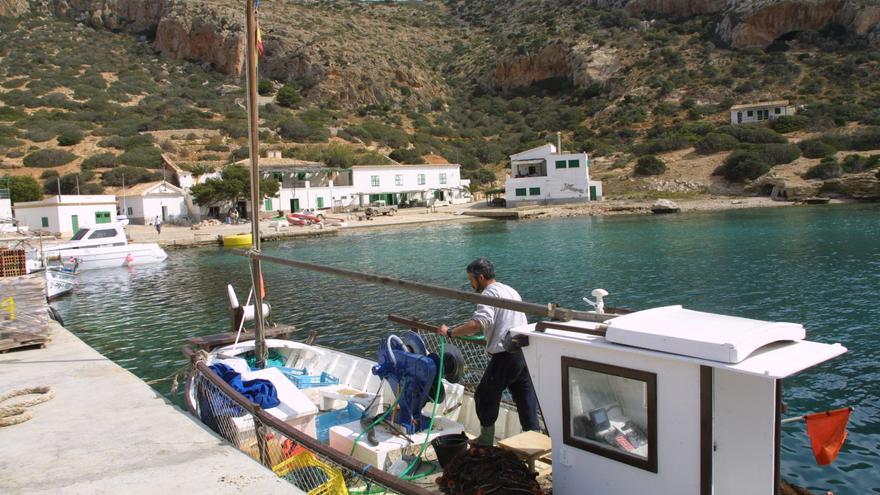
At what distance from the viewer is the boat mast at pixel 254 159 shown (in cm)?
877

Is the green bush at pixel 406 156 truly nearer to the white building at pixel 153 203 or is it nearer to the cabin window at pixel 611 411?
the white building at pixel 153 203

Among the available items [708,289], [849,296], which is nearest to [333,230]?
[708,289]

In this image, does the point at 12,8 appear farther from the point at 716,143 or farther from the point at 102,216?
the point at 716,143

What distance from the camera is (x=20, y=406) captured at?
7.00 metres

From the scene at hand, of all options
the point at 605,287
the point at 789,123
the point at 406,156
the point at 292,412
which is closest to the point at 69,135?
the point at 406,156

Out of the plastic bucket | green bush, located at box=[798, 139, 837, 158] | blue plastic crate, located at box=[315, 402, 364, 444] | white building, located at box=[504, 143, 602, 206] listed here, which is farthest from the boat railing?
green bush, located at box=[798, 139, 837, 158]

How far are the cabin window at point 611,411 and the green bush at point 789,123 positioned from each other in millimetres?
79431

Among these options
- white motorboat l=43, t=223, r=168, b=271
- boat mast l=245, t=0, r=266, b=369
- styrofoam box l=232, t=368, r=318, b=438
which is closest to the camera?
styrofoam box l=232, t=368, r=318, b=438

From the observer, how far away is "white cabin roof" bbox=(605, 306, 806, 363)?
11.9 ft

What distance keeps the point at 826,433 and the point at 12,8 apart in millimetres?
134044

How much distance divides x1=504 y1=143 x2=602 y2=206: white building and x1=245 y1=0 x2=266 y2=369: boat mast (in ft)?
190

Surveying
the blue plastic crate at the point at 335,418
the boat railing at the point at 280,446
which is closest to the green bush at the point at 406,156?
the blue plastic crate at the point at 335,418

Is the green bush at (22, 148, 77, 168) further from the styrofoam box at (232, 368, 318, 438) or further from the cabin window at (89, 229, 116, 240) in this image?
the styrofoam box at (232, 368, 318, 438)

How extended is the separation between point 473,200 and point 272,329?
2634 inches
